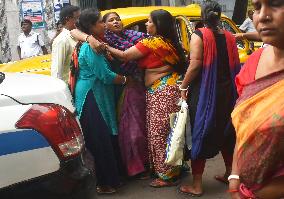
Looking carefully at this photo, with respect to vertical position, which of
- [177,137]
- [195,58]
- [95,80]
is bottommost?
[177,137]

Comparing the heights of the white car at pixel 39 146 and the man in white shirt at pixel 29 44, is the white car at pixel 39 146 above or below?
above

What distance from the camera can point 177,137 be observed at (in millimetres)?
3762

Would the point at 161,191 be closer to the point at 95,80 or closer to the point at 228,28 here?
the point at 95,80

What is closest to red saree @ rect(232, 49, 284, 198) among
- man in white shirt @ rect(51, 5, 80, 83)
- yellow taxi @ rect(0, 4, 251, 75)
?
man in white shirt @ rect(51, 5, 80, 83)

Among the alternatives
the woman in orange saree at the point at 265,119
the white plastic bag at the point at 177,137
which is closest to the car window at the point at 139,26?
the white plastic bag at the point at 177,137

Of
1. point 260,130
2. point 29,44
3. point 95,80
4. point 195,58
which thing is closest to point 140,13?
point 95,80

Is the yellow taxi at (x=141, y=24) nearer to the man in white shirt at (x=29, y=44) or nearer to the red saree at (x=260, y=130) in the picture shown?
the man in white shirt at (x=29, y=44)

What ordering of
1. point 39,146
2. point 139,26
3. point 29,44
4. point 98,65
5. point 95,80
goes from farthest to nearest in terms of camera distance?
point 29,44 < point 139,26 < point 95,80 < point 98,65 < point 39,146

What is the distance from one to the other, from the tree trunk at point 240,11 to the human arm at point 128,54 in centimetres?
852

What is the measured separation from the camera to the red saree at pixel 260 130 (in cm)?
127

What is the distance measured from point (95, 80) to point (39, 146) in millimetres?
1726

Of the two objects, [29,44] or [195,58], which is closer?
[195,58]

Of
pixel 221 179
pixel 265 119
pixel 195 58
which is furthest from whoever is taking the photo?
pixel 221 179

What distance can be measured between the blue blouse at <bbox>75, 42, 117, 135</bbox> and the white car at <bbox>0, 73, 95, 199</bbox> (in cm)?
129
